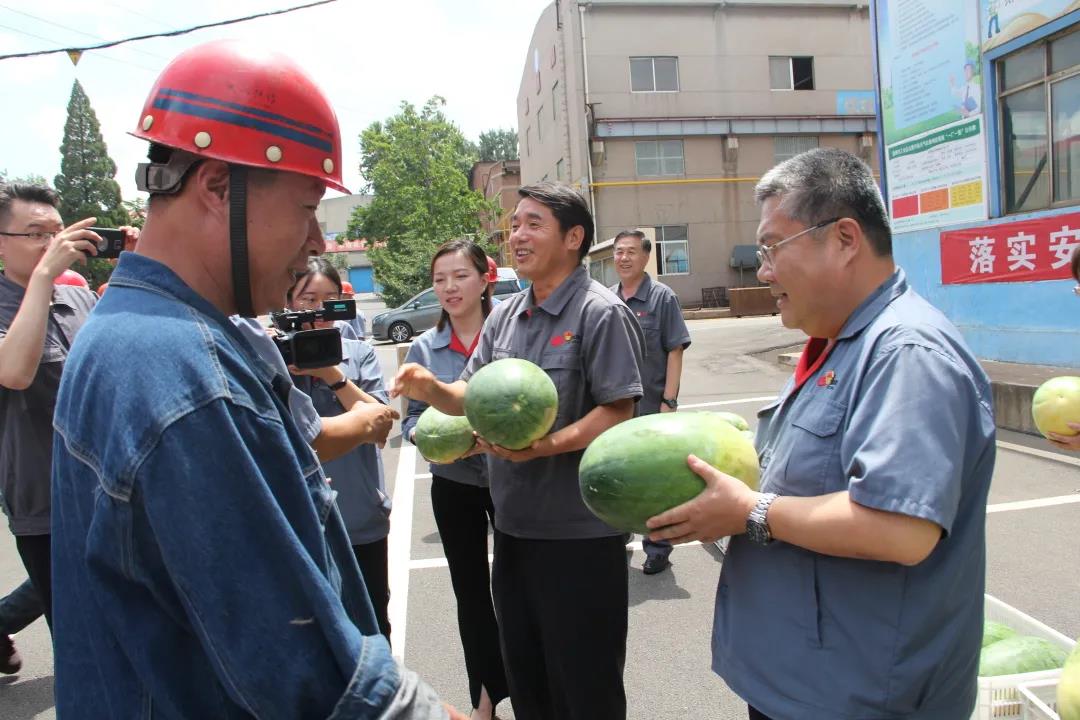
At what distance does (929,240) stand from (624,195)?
1669 cm

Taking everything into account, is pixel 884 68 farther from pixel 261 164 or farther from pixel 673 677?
pixel 261 164

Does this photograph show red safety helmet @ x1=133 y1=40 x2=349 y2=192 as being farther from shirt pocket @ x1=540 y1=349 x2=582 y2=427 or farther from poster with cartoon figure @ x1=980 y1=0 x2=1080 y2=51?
poster with cartoon figure @ x1=980 y1=0 x2=1080 y2=51

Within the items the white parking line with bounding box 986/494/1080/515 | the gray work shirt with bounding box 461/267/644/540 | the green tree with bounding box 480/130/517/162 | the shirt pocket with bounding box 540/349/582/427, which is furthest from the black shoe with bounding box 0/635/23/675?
the green tree with bounding box 480/130/517/162

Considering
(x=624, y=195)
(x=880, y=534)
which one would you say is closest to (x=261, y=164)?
(x=880, y=534)

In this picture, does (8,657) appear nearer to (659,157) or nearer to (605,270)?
(605,270)

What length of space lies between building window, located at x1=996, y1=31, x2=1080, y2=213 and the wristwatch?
9490 mm

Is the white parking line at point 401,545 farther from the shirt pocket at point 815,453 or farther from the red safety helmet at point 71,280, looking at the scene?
the red safety helmet at point 71,280

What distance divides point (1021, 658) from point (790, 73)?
28725 mm

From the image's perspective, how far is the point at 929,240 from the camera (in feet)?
36.0

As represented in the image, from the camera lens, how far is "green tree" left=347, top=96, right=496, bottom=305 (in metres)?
33.2

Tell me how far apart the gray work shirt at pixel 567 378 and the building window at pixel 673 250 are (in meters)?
25.0

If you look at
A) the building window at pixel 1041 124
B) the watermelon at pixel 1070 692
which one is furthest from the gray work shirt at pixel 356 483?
the building window at pixel 1041 124

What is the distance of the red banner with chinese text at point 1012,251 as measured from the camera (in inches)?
342

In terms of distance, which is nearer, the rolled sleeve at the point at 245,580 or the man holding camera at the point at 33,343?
the rolled sleeve at the point at 245,580
